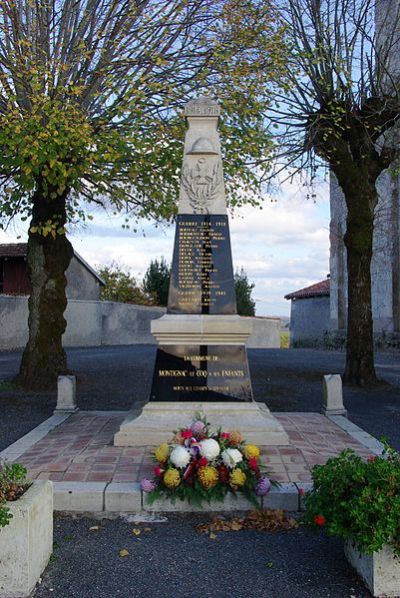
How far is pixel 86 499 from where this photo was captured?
483 centimetres

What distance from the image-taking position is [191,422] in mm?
6422

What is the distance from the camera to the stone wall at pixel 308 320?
3138cm

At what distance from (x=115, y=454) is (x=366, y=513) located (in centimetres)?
331

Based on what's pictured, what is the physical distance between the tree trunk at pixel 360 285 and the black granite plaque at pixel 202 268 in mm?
5579

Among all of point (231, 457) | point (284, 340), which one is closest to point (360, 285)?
point (231, 457)

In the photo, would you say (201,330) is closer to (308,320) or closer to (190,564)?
(190,564)

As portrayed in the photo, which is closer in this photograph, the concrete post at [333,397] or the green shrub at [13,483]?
the green shrub at [13,483]

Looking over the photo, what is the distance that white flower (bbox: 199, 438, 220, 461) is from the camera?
4797 millimetres

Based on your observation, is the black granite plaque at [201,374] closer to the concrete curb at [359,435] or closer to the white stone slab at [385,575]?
the concrete curb at [359,435]

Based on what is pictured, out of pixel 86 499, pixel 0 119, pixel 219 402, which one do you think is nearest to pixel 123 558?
pixel 86 499

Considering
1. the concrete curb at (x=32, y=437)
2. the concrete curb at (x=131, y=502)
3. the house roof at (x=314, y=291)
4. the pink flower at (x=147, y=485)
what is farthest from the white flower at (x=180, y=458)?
the house roof at (x=314, y=291)

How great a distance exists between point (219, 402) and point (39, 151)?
15.5 ft

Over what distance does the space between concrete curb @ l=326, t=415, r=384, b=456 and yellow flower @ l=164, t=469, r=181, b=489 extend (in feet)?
8.13

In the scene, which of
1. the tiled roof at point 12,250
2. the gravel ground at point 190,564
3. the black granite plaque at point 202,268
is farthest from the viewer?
the tiled roof at point 12,250
